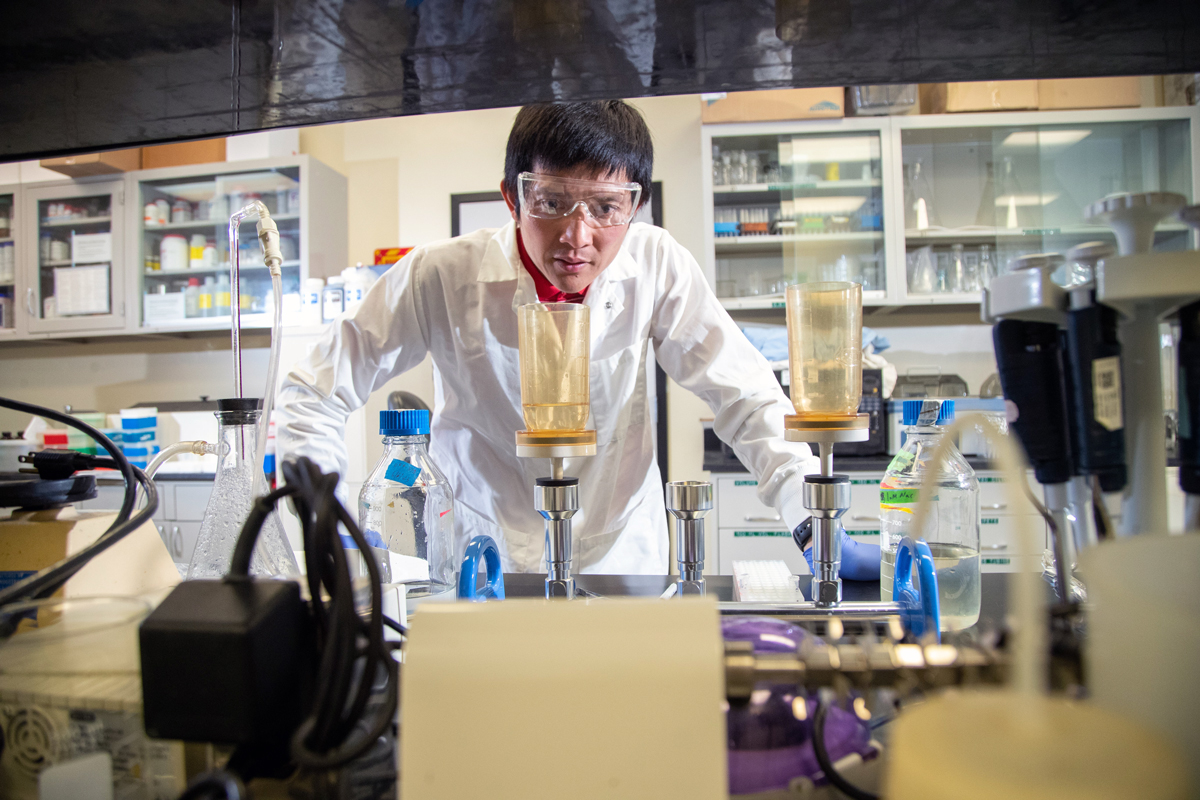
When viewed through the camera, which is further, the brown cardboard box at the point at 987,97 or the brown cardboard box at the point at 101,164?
the brown cardboard box at the point at 101,164

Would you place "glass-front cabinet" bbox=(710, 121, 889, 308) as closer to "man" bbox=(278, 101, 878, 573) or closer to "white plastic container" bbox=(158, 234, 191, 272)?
"man" bbox=(278, 101, 878, 573)

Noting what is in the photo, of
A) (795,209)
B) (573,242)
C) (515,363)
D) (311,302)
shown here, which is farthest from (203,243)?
(573,242)

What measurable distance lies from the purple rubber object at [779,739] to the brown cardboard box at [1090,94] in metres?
3.35

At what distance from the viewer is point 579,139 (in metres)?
1.13

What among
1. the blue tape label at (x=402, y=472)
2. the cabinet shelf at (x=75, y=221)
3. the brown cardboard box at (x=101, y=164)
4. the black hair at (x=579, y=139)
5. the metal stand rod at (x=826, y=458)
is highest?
the brown cardboard box at (x=101, y=164)

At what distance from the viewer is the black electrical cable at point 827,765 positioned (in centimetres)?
37

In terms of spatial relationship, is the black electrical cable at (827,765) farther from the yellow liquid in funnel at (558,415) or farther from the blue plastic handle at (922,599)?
the yellow liquid in funnel at (558,415)

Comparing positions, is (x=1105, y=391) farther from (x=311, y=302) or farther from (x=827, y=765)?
(x=311, y=302)

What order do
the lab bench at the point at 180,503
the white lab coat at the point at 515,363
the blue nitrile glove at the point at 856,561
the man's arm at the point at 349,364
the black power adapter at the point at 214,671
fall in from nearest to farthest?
1. the black power adapter at the point at 214,671
2. the blue nitrile glove at the point at 856,561
3. the man's arm at the point at 349,364
4. the white lab coat at the point at 515,363
5. the lab bench at the point at 180,503

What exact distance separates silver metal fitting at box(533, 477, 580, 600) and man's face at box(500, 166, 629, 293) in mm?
584

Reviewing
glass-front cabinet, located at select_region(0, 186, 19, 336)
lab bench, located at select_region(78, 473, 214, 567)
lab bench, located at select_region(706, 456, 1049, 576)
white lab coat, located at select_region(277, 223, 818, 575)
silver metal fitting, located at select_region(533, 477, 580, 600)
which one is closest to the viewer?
silver metal fitting, located at select_region(533, 477, 580, 600)

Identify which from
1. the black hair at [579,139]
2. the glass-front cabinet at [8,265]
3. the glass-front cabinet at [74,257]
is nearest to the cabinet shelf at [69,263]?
the glass-front cabinet at [74,257]

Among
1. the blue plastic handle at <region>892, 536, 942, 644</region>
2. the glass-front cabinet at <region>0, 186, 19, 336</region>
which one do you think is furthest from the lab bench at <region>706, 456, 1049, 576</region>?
the glass-front cabinet at <region>0, 186, 19, 336</region>

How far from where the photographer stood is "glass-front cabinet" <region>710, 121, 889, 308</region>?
2.97 m
